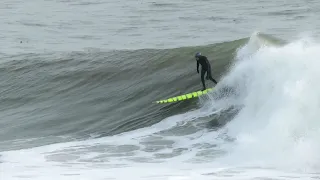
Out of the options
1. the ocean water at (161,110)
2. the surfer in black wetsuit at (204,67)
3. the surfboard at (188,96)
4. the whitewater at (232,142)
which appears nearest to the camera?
the whitewater at (232,142)

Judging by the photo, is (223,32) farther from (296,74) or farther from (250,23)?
(296,74)

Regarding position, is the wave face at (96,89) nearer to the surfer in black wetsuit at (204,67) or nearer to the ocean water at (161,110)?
the ocean water at (161,110)

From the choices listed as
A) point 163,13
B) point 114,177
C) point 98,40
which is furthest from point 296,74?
point 163,13

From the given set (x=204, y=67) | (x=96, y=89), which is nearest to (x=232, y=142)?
(x=204, y=67)

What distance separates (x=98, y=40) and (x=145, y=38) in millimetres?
2143

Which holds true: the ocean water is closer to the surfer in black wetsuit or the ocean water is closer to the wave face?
the wave face

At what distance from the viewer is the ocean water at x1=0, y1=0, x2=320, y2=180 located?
40.2ft

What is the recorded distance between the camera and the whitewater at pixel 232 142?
11.7 metres

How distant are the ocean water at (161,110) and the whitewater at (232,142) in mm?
21

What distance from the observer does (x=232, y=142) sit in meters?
13.7

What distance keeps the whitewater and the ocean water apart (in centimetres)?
2

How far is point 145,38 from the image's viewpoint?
30.7 m

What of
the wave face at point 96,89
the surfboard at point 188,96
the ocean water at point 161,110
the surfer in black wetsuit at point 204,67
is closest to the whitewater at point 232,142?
the ocean water at point 161,110

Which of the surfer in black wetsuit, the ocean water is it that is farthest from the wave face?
the surfer in black wetsuit
